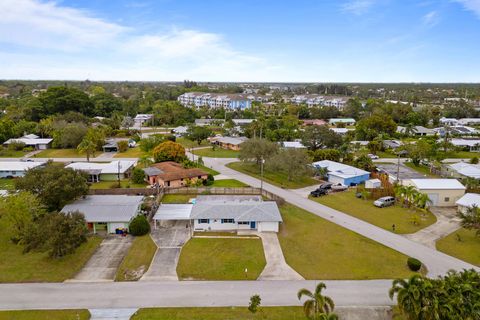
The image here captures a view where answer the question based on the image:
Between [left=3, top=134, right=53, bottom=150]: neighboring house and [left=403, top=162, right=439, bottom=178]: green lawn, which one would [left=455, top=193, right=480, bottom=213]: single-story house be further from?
[left=3, top=134, right=53, bottom=150]: neighboring house

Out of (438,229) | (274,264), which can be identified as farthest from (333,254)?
(438,229)

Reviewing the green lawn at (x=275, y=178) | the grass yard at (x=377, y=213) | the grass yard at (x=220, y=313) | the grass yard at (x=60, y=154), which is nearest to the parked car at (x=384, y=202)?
the grass yard at (x=377, y=213)

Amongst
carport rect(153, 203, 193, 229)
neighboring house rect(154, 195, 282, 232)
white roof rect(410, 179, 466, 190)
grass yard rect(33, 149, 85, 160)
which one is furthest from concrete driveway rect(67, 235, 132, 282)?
grass yard rect(33, 149, 85, 160)

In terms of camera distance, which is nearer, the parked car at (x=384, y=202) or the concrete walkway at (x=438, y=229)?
the concrete walkway at (x=438, y=229)

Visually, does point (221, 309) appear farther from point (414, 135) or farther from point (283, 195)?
point (414, 135)

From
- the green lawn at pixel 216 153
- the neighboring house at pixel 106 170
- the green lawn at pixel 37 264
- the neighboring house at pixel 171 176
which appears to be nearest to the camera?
the green lawn at pixel 37 264

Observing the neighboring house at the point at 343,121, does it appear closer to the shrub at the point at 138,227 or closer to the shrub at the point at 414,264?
the shrub at the point at 414,264
